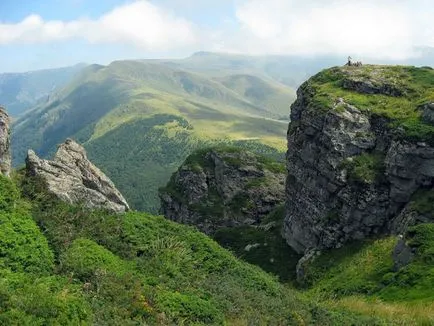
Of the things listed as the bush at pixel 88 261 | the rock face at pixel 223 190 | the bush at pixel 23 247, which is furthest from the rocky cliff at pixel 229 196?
the bush at pixel 23 247

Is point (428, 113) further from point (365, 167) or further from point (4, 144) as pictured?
point (4, 144)


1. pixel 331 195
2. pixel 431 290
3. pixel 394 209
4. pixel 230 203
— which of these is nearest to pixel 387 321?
pixel 431 290

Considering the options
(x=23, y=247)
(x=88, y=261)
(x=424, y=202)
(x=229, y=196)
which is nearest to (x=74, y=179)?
(x=88, y=261)

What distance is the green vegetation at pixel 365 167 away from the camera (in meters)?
68.9

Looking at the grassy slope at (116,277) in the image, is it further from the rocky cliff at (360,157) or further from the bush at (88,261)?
the rocky cliff at (360,157)

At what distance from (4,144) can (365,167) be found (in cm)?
4946

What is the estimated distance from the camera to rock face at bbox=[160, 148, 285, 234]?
117 m

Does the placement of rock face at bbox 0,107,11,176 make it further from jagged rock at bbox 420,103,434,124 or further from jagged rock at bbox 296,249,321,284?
jagged rock at bbox 420,103,434,124

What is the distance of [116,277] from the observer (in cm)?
2656

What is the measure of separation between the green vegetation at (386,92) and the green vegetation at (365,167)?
547 cm

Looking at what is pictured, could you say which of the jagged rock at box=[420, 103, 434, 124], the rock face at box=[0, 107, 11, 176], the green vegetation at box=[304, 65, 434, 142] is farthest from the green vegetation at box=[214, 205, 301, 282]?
the rock face at box=[0, 107, 11, 176]

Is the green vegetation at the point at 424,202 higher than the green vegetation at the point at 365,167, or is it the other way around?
the green vegetation at the point at 365,167

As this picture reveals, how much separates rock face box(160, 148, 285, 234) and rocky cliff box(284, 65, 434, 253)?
1103 inches

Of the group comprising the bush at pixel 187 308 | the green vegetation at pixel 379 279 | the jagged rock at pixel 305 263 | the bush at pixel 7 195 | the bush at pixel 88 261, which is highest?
the bush at pixel 7 195
